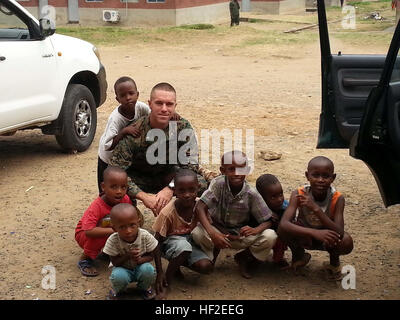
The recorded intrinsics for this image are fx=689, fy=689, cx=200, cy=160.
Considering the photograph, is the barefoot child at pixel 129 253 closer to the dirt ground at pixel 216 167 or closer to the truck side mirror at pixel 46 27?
the dirt ground at pixel 216 167

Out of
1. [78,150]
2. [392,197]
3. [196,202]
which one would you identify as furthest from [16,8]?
[392,197]

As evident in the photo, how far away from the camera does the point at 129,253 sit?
3936 millimetres

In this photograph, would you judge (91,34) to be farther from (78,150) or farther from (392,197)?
(392,197)

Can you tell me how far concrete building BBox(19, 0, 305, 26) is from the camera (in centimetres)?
2339

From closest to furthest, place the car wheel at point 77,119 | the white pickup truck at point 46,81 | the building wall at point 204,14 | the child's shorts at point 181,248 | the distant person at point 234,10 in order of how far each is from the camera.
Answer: the child's shorts at point 181,248 < the white pickup truck at point 46,81 < the car wheel at point 77,119 < the building wall at point 204,14 < the distant person at point 234,10

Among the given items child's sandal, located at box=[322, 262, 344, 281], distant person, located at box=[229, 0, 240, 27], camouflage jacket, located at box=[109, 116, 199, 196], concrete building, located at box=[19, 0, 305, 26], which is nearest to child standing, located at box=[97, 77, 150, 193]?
camouflage jacket, located at box=[109, 116, 199, 196]

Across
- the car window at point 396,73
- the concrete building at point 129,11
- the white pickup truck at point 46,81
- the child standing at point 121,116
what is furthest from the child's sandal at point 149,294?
the concrete building at point 129,11

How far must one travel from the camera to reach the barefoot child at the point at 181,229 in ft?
13.6

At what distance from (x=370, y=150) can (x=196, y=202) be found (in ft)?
3.66

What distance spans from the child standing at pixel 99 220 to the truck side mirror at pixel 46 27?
2.84 meters

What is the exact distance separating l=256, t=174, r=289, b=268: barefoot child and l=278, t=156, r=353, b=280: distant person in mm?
132

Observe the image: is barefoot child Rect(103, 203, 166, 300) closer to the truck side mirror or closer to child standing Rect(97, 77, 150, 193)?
child standing Rect(97, 77, 150, 193)

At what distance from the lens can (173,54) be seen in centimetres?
1722

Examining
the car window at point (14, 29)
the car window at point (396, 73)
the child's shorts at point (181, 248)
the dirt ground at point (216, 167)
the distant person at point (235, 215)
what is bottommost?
the dirt ground at point (216, 167)
